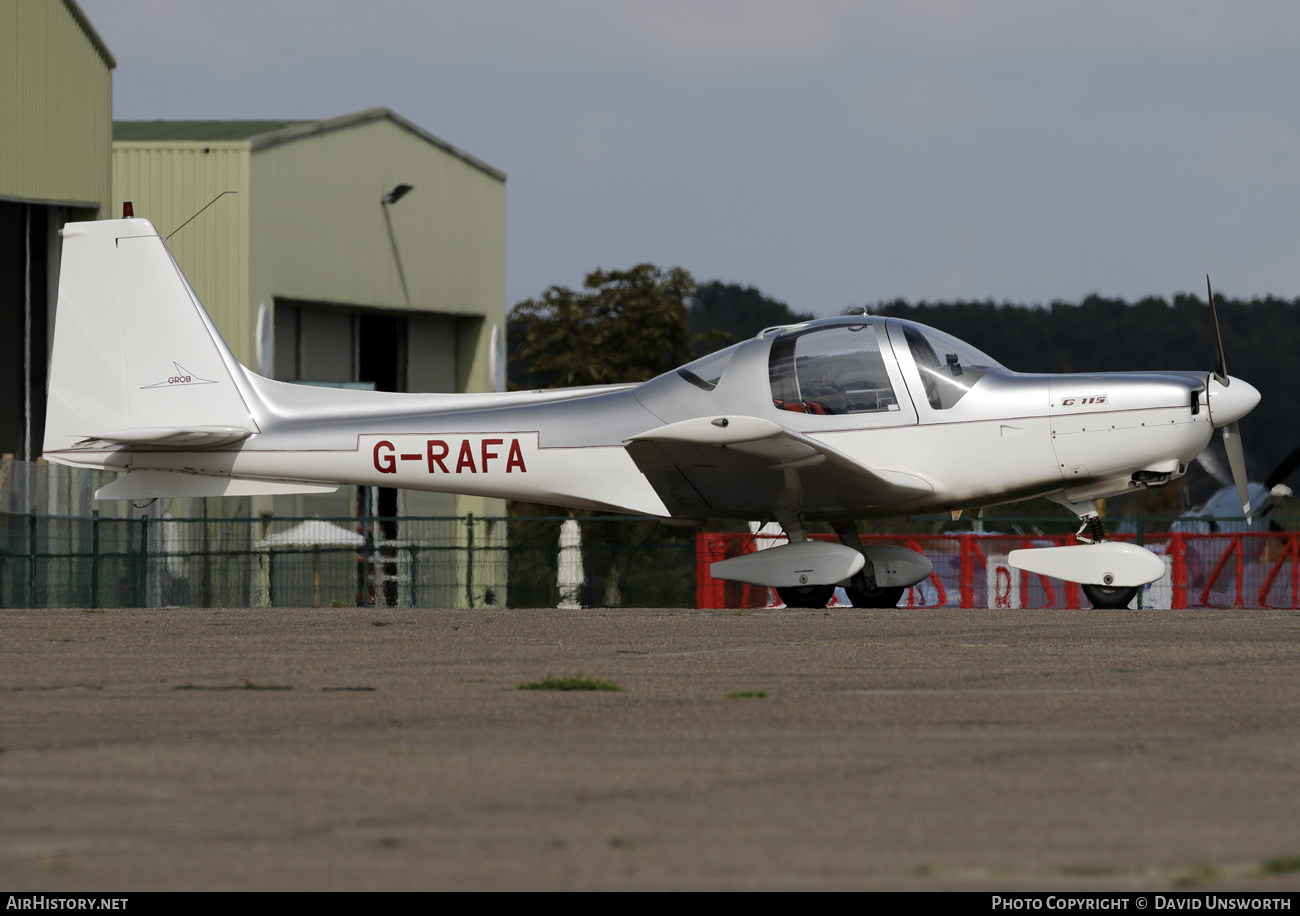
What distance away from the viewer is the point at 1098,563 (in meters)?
12.6

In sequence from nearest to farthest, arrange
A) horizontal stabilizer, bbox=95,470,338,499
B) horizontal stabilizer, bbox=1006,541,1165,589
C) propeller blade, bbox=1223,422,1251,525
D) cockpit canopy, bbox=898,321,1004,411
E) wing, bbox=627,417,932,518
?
1. wing, bbox=627,417,932,518
2. horizontal stabilizer, bbox=1006,541,1165,589
3. cockpit canopy, bbox=898,321,1004,411
4. propeller blade, bbox=1223,422,1251,525
5. horizontal stabilizer, bbox=95,470,338,499

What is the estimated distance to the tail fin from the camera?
1470cm

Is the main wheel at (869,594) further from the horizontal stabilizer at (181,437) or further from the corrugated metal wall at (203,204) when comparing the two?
the corrugated metal wall at (203,204)

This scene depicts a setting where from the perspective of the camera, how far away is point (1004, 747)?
5.24m

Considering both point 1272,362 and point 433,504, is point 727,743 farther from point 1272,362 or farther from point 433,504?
point 1272,362

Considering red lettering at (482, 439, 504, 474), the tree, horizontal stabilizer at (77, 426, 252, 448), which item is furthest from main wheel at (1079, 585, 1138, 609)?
the tree

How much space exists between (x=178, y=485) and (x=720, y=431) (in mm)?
5458

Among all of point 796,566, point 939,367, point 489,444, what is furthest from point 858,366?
point 489,444

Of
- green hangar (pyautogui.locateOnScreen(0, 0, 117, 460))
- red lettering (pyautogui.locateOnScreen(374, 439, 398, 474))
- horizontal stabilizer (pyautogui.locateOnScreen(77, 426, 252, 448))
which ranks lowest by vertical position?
red lettering (pyautogui.locateOnScreen(374, 439, 398, 474))

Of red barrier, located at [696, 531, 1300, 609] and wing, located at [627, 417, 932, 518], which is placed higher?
wing, located at [627, 417, 932, 518]

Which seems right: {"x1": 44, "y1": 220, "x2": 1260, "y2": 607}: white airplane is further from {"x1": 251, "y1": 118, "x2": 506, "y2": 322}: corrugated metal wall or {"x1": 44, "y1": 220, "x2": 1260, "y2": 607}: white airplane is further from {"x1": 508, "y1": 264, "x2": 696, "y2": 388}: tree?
{"x1": 508, "y1": 264, "x2": 696, "y2": 388}: tree

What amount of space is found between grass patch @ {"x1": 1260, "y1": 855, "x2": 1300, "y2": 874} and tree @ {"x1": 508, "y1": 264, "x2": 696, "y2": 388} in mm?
Result: 48060

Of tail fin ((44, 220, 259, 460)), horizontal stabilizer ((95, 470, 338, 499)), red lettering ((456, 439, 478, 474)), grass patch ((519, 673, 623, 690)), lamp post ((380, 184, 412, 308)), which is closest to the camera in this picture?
grass patch ((519, 673, 623, 690))

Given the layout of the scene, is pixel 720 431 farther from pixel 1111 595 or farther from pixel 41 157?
pixel 41 157
